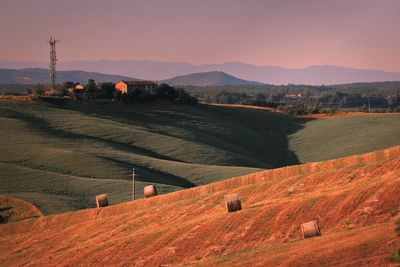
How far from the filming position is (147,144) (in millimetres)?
98188

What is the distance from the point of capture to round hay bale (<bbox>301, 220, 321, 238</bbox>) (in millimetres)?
30547

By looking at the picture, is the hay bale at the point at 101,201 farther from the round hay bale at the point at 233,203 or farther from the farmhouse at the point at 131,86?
the farmhouse at the point at 131,86

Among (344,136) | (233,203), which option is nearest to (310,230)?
(233,203)

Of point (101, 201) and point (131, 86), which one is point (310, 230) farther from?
point (131, 86)

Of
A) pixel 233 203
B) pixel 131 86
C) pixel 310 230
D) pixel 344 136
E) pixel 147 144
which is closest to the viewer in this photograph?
pixel 310 230

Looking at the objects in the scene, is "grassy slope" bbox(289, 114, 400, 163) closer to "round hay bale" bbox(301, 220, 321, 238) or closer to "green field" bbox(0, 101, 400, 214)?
"green field" bbox(0, 101, 400, 214)

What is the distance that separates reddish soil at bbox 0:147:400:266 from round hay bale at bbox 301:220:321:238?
16.8 inches

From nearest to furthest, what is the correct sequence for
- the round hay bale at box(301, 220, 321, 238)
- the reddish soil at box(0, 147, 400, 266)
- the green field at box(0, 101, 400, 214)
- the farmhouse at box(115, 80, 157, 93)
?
the reddish soil at box(0, 147, 400, 266), the round hay bale at box(301, 220, 321, 238), the green field at box(0, 101, 400, 214), the farmhouse at box(115, 80, 157, 93)

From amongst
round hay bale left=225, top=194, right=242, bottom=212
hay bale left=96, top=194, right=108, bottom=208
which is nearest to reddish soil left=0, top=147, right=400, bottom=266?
round hay bale left=225, top=194, right=242, bottom=212

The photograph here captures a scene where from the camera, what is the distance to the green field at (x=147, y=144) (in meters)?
64.0

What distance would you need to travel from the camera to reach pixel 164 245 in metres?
34.6

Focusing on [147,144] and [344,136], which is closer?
[147,144]

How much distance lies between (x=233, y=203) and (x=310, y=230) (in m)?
8.21

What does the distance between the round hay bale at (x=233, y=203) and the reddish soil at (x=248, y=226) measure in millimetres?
558
